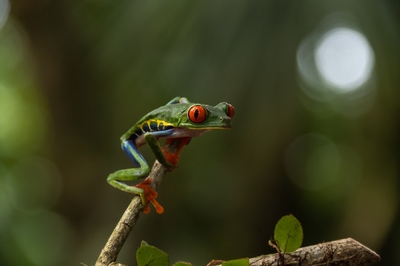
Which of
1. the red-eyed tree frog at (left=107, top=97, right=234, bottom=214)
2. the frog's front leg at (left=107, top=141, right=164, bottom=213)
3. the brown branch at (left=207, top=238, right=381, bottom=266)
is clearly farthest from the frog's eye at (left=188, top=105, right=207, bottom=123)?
the brown branch at (left=207, top=238, right=381, bottom=266)

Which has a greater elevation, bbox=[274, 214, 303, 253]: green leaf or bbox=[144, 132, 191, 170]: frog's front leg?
bbox=[144, 132, 191, 170]: frog's front leg

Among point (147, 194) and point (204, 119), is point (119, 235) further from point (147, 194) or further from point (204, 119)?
point (204, 119)

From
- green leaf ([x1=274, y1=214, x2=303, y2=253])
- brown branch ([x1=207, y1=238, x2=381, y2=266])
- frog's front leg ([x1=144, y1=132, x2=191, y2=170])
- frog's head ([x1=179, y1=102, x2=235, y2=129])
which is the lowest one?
brown branch ([x1=207, y1=238, x2=381, y2=266])

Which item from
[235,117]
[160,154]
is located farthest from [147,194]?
→ [235,117]

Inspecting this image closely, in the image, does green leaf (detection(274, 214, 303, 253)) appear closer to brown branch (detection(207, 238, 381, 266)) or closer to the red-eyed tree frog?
brown branch (detection(207, 238, 381, 266))

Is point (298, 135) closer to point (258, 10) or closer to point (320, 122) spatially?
point (320, 122)

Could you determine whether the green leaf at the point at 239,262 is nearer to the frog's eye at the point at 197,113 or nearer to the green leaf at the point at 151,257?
the green leaf at the point at 151,257
